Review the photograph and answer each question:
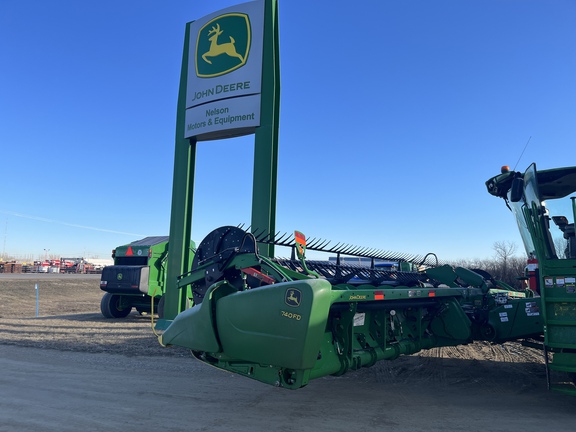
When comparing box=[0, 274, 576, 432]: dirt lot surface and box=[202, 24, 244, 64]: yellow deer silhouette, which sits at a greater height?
box=[202, 24, 244, 64]: yellow deer silhouette

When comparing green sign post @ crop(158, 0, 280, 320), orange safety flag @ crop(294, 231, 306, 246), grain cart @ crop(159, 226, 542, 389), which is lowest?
grain cart @ crop(159, 226, 542, 389)

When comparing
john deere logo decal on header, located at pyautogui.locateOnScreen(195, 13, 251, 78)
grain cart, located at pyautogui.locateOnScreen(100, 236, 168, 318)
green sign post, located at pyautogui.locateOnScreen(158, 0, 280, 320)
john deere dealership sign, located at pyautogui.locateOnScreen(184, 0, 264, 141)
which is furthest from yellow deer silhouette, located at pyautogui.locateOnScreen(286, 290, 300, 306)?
grain cart, located at pyautogui.locateOnScreen(100, 236, 168, 318)

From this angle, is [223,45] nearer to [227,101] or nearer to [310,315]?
[227,101]

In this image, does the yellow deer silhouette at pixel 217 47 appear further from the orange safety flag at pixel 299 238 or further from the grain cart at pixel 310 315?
the orange safety flag at pixel 299 238

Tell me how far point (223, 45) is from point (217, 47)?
16cm

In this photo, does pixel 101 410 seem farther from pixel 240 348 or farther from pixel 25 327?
pixel 25 327

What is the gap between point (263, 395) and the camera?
17.5 feet

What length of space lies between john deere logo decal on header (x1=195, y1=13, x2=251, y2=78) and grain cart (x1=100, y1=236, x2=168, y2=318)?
608 centimetres

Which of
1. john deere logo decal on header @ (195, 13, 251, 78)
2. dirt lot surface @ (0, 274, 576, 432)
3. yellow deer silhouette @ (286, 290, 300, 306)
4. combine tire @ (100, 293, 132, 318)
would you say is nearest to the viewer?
yellow deer silhouette @ (286, 290, 300, 306)

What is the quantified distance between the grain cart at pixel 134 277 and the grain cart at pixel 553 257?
10.5 m

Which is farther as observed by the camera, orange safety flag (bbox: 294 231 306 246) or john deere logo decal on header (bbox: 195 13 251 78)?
john deere logo decal on header (bbox: 195 13 251 78)

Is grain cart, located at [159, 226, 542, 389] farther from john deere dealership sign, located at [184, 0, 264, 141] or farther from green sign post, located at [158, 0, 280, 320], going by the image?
john deere dealership sign, located at [184, 0, 264, 141]

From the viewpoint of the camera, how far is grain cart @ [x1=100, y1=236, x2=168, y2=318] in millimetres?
13680

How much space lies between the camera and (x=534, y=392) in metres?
5.59
